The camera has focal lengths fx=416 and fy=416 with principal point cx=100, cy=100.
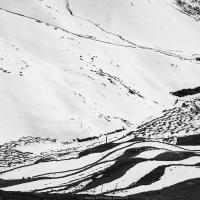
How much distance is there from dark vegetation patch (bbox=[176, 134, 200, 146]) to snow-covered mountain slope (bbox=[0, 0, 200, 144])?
9.00 m

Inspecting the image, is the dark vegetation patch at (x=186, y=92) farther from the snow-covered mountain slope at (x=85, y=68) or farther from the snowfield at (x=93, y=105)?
the snow-covered mountain slope at (x=85, y=68)

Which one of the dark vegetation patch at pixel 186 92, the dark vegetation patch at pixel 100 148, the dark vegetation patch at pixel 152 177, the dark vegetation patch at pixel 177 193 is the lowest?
the dark vegetation patch at pixel 177 193

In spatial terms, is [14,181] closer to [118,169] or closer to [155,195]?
[118,169]

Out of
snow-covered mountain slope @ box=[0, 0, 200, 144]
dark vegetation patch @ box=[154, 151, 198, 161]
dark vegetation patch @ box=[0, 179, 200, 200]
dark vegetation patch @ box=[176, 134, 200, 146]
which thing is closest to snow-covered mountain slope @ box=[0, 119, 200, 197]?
dark vegetation patch @ box=[154, 151, 198, 161]

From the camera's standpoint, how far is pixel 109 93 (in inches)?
1841

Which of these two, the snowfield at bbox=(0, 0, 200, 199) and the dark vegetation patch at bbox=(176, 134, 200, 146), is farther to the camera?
the dark vegetation patch at bbox=(176, 134, 200, 146)

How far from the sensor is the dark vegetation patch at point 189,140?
30562 mm

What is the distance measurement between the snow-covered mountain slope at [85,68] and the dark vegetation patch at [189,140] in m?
9.00

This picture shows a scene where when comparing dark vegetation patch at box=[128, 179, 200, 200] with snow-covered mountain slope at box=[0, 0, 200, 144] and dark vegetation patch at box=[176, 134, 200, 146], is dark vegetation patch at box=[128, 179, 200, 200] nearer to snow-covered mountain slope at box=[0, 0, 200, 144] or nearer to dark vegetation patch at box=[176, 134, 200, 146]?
dark vegetation patch at box=[176, 134, 200, 146]

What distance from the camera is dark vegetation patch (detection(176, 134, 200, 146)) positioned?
100 feet

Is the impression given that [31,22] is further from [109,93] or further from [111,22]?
[111,22]

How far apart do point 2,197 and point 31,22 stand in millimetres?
44471

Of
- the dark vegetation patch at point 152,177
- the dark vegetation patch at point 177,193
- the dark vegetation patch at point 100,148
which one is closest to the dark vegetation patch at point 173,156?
the dark vegetation patch at point 152,177

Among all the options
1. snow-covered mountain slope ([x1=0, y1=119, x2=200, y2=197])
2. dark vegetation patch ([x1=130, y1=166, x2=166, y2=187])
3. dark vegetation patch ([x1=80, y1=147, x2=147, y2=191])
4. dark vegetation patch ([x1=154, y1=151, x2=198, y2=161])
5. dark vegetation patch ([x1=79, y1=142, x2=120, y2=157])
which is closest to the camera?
dark vegetation patch ([x1=130, y1=166, x2=166, y2=187])
